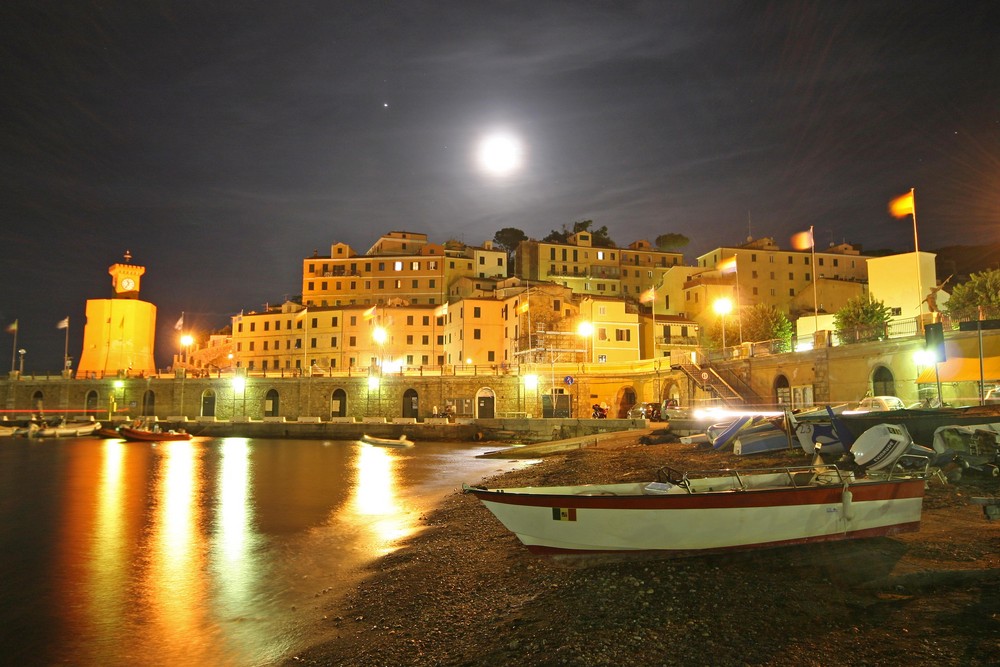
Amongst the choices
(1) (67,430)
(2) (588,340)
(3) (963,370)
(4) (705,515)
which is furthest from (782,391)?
(1) (67,430)

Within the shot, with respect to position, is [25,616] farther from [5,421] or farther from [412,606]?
[5,421]

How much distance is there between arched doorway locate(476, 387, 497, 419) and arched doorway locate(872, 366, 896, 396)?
3495 centimetres

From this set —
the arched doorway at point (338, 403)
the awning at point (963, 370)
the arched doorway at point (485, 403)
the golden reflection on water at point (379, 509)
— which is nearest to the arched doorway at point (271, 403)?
the arched doorway at point (338, 403)

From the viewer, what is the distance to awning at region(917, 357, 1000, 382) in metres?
25.5

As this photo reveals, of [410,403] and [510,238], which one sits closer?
[410,403]

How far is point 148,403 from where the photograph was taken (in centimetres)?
7288

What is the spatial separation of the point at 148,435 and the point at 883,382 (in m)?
55.0

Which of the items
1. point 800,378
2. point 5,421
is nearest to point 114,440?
point 5,421

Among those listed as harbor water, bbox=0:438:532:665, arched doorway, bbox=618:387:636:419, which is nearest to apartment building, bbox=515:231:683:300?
arched doorway, bbox=618:387:636:419

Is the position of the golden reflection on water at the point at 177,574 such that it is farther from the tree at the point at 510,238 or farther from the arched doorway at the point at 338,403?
the tree at the point at 510,238

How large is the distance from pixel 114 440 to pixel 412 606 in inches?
2298

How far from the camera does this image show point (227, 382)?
6888cm

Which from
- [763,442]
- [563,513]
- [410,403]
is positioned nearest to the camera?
[563,513]

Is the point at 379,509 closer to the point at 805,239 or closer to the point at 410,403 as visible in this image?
the point at 805,239
